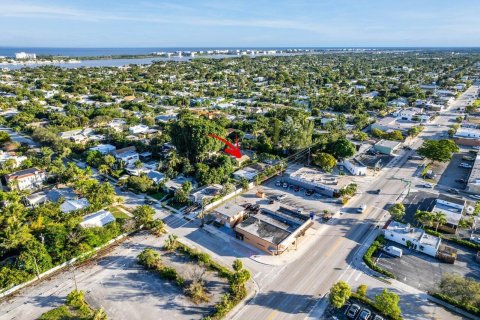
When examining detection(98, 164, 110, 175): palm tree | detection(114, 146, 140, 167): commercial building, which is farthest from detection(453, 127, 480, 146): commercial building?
detection(98, 164, 110, 175): palm tree

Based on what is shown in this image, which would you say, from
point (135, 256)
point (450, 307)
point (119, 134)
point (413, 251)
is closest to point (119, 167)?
point (119, 134)

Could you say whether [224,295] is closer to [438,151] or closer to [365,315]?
[365,315]

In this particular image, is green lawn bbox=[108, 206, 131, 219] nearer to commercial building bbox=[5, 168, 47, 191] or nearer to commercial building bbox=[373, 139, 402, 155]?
commercial building bbox=[5, 168, 47, 191]

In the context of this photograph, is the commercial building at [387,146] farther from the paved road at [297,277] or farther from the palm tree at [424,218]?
the palm tree at [424,218]

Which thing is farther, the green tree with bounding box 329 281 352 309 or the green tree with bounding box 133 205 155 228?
the green tree with bounding box 133 205 155 228

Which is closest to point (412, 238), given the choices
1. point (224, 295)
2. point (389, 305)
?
point (389, 305)

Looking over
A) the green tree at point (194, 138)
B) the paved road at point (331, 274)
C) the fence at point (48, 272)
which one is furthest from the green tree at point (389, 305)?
the green tree at point (194, 138)
